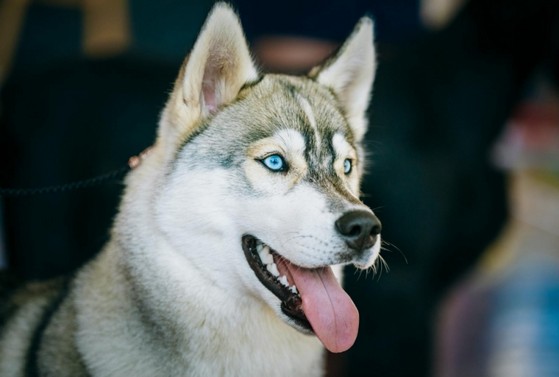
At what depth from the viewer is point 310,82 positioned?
3.16 ft

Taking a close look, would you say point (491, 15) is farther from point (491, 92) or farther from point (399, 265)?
point (399, 265)

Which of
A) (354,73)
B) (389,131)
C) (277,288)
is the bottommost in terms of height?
(389,131)

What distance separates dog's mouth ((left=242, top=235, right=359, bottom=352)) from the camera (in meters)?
0.74

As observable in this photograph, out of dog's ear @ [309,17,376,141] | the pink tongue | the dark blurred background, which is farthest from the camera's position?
the dark blurred background

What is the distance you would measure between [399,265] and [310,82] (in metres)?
1.09

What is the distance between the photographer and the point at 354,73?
3.10ft

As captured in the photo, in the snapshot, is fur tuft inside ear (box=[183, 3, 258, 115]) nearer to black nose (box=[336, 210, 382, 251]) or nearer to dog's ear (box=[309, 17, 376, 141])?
dog's ear (box=[309, 17, 376, 141])

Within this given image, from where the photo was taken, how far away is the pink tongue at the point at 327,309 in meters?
0.74

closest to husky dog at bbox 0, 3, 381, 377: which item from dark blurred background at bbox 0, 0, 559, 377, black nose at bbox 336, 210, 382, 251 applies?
black nose at bbox 336, 210, 382, 251

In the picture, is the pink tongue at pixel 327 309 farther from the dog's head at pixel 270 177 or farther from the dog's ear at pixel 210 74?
the dog's ear at pixel 210 74

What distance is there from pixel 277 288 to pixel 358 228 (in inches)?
4.8

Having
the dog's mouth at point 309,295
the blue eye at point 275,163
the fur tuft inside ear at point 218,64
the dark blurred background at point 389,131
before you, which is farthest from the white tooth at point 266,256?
the dark blurred background at point 389,131

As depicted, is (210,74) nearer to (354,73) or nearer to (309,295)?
(354,73)

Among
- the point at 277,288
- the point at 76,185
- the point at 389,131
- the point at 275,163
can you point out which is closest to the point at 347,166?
the point at 275,163
